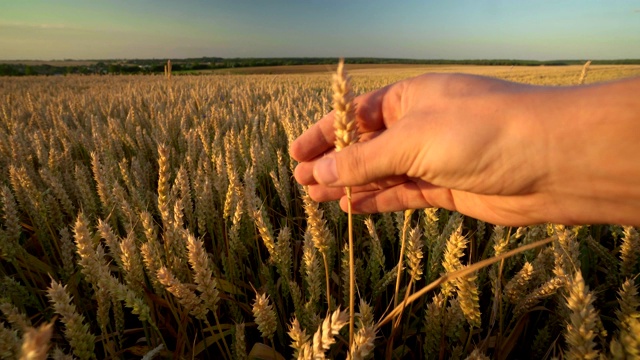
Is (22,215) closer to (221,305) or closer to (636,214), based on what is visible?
(221,305)

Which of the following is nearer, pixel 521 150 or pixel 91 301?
pixel 521 150

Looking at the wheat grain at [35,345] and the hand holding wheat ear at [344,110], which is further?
the hand holding wheat ear at [344,110]

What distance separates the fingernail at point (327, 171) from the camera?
44.1 inches

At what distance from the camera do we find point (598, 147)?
0.89m

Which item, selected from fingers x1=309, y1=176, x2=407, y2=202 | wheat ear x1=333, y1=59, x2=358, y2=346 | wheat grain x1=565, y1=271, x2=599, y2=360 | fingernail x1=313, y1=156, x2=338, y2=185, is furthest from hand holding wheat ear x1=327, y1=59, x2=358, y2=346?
fingers x1=309, y1=176, x2=407, y2=202

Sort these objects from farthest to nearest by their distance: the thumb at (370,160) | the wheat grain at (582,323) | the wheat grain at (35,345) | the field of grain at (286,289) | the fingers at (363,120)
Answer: the fingers at (363,120)
the thumb at (370,160)
the field of grain at (286,289)
the wheat grain at (582,323)
the wheat grain at (35,345)

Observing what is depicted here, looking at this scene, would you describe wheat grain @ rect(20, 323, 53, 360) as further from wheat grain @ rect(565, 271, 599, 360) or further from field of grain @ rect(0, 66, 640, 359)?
wheat grain @ rect(565, 271, 599, 360)

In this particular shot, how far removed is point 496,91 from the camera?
3.42 feet

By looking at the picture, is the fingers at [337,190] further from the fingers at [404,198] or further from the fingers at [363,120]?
the fingers at [363,120]

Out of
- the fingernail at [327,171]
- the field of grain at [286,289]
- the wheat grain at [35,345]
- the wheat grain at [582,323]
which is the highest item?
the fingernail at [327,171]

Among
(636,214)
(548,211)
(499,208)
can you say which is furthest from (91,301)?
(636,214)

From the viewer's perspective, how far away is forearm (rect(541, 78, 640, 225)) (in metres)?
0.85

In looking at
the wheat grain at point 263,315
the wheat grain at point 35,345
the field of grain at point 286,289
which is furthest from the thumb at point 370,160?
the wheat grain at point 35,345

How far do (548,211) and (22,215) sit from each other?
10.3 feet
